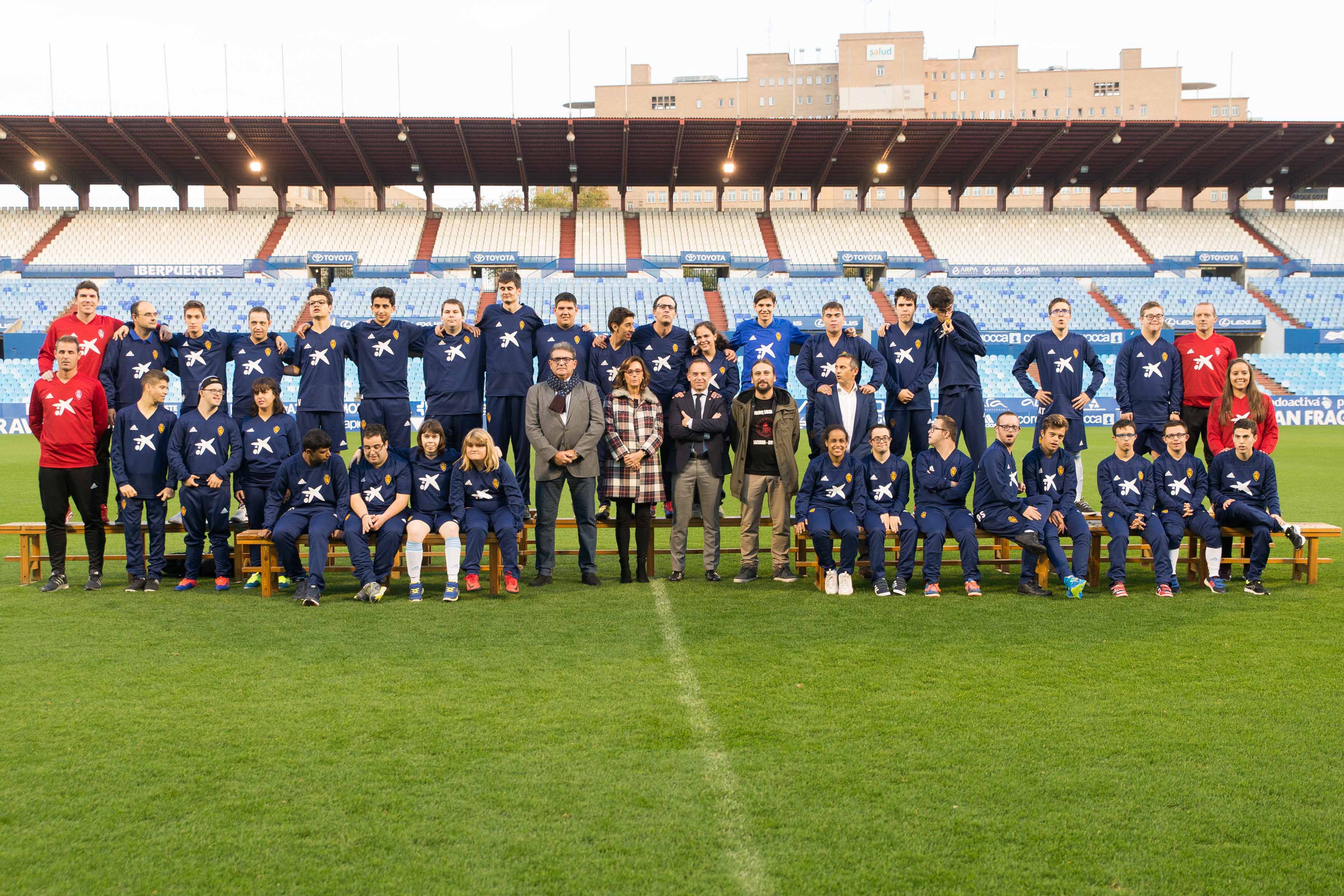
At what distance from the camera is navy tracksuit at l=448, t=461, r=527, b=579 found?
7.20 metres

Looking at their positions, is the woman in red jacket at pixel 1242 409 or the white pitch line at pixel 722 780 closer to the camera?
the white pitch line at pixel 722 780

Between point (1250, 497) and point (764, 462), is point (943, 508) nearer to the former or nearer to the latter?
point (764, 462)

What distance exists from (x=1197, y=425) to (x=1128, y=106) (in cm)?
10038

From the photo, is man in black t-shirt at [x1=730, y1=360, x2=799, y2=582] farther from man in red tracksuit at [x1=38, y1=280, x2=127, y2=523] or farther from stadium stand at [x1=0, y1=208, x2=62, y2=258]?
stadium stand at [x1=0, y1=208, x2=62, y2=258]

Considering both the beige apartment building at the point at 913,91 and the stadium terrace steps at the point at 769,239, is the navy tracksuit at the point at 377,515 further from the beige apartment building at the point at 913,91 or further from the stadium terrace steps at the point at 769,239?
the beige apartment building at the point at 913,91

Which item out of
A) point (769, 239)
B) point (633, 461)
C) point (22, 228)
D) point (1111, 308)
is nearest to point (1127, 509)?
point (633, 461)

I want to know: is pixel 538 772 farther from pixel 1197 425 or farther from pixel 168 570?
pixel 1197 425

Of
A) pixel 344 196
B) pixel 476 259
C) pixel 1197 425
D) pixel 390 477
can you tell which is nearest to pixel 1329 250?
pixel 476 259

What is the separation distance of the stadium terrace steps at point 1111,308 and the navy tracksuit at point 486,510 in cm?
3065

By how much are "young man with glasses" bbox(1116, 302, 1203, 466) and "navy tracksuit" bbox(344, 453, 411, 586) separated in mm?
5658

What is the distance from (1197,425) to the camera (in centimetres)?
823

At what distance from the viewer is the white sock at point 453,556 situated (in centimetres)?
713

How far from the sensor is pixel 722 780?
375cm

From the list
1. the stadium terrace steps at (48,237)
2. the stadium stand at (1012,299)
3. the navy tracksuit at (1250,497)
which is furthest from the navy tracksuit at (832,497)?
the stadium terrace steps at (48,237)
